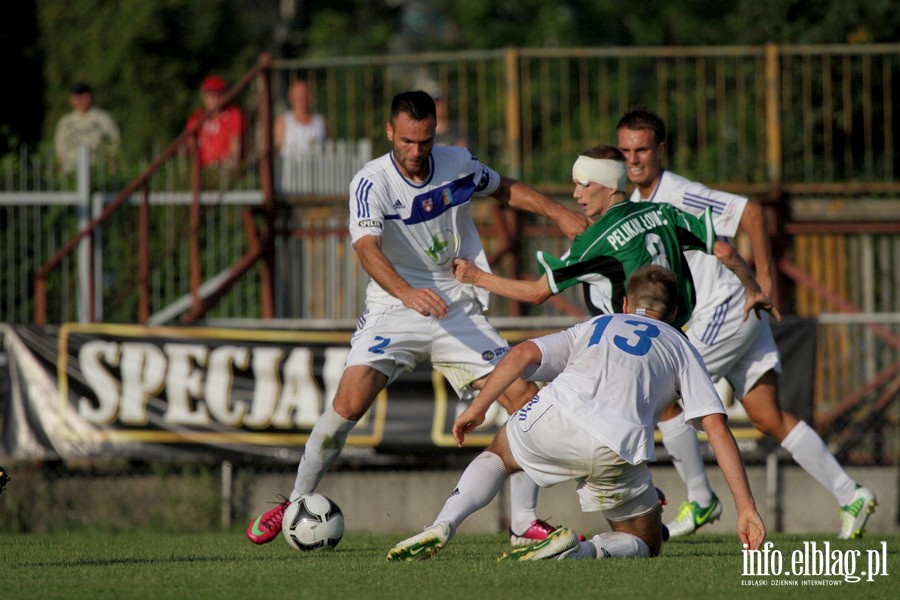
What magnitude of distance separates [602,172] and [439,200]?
101cm

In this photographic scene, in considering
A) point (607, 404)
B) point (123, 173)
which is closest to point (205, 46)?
point (123, 173)

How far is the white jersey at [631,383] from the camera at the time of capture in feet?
21.8

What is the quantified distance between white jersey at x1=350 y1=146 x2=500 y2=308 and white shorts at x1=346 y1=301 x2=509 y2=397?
0.11m

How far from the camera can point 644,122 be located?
8.79 metres

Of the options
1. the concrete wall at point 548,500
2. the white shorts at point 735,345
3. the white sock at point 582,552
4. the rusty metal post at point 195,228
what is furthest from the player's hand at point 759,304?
the rusty metal post at point 195,228

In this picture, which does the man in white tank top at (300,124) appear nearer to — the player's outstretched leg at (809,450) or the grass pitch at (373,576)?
the player's outstretched leg at (809,450)

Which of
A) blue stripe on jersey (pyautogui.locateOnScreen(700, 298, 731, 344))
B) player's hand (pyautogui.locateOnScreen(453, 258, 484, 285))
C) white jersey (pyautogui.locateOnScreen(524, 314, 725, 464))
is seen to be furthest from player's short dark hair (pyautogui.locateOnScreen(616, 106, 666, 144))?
white jersey (pyautogui.locateOnScreen(524, 314, 725, 464))

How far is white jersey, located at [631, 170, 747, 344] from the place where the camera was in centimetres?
884

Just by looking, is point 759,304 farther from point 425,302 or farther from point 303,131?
point 303,131

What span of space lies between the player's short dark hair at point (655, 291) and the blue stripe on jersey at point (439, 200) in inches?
73.4

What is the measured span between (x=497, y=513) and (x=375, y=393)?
14.4 ft

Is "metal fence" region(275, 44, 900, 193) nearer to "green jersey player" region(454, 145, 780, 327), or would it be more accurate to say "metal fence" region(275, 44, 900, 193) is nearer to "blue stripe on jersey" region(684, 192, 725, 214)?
"blue stripe on jersey" region(684, 192, 725, 214)

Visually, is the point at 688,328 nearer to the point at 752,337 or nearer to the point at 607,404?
the point at 752,337

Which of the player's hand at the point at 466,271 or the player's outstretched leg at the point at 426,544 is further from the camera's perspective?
the player's hand at the point at 466,271
